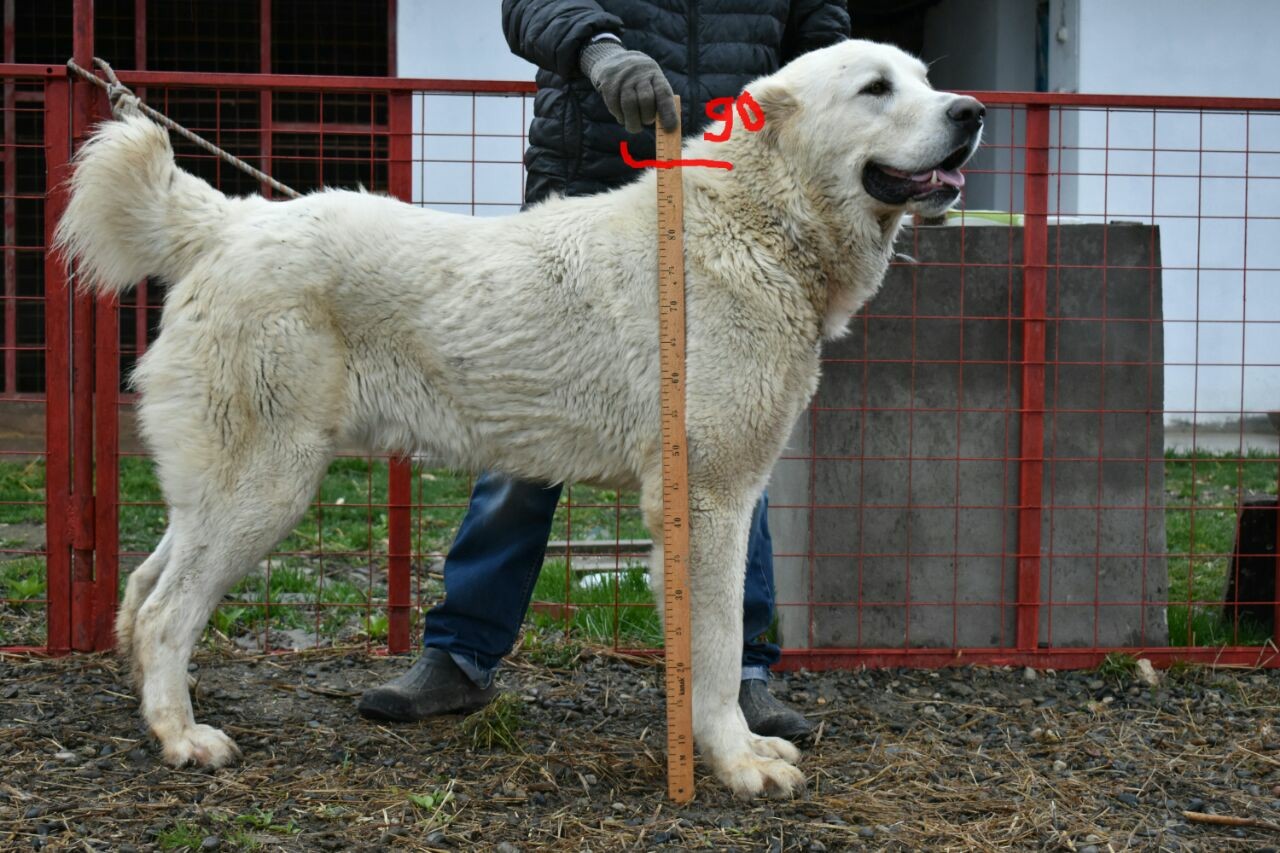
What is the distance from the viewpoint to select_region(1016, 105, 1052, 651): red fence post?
4.28m

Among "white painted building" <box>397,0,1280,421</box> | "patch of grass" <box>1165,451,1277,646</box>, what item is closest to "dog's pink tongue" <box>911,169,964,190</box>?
"patch of grass" <box>1165,451,1277,646</box>

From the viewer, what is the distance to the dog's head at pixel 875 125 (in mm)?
A: 3092

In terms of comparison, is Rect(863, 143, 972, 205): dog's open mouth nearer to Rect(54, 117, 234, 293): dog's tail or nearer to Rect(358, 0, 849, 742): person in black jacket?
Rect(358, 0, 849, 742): person in black jacket

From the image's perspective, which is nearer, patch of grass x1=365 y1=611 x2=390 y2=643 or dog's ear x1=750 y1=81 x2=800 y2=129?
dog's ear x1=750 y1=81 x2=800 y2=129

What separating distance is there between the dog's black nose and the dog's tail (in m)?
1.90

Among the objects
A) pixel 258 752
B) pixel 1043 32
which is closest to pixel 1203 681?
pixel 258 752

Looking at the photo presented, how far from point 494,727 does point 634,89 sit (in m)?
1.76

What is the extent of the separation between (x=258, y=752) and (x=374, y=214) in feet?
4.83

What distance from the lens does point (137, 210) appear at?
3.19 meters

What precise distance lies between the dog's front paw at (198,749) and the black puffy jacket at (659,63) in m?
1.75

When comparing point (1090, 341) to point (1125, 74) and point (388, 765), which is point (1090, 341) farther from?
point (1125, 74)

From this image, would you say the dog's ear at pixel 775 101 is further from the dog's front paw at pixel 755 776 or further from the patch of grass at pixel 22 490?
the patch of grass at pixel 22 490

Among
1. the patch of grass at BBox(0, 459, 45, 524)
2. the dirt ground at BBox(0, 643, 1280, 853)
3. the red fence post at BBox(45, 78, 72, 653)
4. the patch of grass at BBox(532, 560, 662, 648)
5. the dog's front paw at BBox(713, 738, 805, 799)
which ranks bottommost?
the dirt ground at BBox(0, 643, 1280, 853)

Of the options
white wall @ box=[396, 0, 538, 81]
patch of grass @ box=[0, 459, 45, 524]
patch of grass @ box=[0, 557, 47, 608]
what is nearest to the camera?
patch of grass @ box=[0, 557, 47, 608]
